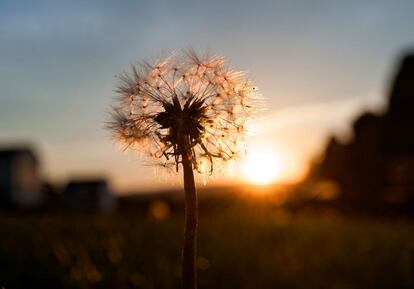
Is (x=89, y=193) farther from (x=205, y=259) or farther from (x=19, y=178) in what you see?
(x=205, y=259)

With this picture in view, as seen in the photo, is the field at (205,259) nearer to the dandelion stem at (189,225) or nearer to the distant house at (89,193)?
the dandelion stem at (189,225)

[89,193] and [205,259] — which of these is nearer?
[205,259]

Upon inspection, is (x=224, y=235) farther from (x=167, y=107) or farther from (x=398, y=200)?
(x=398, y=200)

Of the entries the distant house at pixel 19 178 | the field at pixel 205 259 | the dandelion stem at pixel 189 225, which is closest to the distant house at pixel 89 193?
the distant house at pixel 19 178

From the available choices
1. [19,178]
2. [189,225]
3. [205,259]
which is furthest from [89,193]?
[189,225]

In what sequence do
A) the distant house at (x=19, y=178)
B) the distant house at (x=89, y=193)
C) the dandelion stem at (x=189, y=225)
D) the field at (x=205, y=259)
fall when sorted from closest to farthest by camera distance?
the dandelion stem at (x=189, y=225)
the field at (x=205, y=259)
the distant house at (x=19, y=178)
the distant house at (x=89, y=193)

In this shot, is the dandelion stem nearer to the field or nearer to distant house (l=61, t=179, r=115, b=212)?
the field

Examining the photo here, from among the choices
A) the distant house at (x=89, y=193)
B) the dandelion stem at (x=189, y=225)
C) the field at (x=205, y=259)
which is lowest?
the field at (x=205, y=259)
